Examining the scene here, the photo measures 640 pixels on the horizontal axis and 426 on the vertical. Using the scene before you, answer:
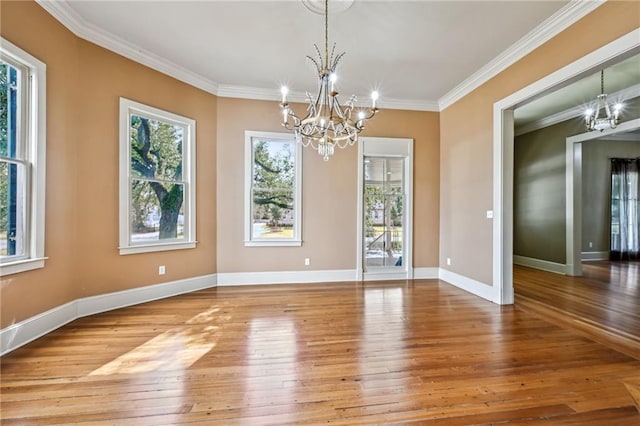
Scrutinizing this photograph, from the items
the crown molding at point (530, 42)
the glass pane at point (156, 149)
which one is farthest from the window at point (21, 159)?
the crown molding at point (530, 42)

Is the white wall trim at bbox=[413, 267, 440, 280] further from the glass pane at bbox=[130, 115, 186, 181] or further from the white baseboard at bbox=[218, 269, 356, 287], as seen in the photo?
the glass pane at bbox=[130, 115, 186, 181]

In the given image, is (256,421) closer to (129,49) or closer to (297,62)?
(297,62)

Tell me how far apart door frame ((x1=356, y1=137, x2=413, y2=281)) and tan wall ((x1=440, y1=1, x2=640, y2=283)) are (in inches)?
24.1

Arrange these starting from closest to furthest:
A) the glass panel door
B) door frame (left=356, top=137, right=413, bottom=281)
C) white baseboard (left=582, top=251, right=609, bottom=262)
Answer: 1. door frame (left=356, top=137, right=413, bottom=281)
2. the glass panel door
3. white baseboard (left=582, top=251, right=609, bottom=262)

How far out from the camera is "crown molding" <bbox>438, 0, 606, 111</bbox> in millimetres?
2807

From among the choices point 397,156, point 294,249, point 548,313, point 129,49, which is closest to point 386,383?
point 548,313

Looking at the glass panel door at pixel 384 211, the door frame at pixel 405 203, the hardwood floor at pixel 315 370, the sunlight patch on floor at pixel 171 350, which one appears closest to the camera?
the hardwood floor at pixel 315 370

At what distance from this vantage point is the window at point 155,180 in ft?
12.2

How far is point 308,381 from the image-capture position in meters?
2.15

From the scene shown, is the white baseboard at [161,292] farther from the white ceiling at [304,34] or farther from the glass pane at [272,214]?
the white ceiling at [304,34]

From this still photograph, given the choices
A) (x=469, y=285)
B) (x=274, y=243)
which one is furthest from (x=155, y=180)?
(x=469, y=285)

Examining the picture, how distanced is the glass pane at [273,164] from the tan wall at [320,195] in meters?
0.23

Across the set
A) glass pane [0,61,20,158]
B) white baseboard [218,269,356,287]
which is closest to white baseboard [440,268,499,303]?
white baseboard [218,269,356,287]

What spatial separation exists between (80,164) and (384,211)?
448cm
